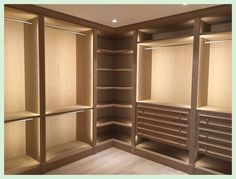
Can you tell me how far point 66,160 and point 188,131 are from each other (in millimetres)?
1955

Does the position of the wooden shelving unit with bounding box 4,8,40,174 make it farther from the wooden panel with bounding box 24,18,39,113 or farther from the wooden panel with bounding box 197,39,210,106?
the wooden panel with bounding box 197,39,210,106

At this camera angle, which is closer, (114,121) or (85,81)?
(85,81)

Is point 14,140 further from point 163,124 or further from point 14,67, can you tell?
point 163,124

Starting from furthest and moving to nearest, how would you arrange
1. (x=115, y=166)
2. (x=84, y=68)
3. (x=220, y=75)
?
(x=84, y=68), (x=115, y=166), (x=220, y=75)

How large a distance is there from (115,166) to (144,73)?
1.71m

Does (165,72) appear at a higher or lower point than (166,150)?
higher

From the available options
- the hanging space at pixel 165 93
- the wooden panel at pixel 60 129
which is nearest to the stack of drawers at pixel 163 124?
the hanging space at pixel 165 93

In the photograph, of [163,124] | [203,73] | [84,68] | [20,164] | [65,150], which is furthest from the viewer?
[84,68]

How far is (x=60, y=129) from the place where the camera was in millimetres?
3389

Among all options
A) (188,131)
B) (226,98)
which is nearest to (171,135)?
(188,131)

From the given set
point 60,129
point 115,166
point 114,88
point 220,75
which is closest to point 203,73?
point 220,75

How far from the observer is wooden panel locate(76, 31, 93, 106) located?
3.31 metres

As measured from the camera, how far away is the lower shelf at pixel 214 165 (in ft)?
8.51

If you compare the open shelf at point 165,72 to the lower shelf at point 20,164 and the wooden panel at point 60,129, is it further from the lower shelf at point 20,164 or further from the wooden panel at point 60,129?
the lower shelf at point 20,164
